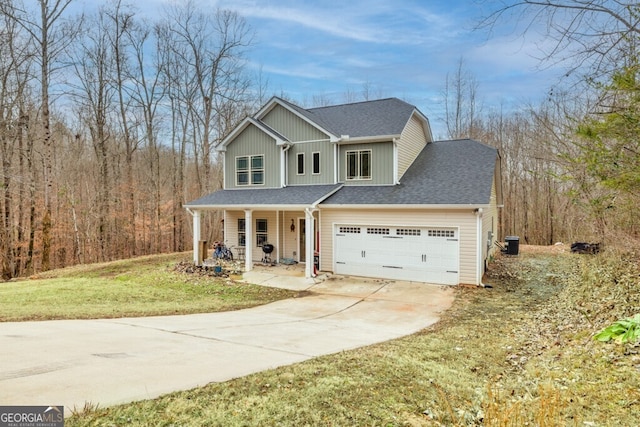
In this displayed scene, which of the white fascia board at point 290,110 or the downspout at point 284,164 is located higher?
the white fascia board at point 290,110

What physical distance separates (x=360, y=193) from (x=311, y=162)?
3012 mm

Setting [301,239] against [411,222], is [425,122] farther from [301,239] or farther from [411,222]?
[301,239]

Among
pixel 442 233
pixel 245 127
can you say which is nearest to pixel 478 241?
pixel 442 233

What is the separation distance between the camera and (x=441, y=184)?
1381 cm

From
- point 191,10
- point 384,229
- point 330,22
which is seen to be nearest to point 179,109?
point 191,10

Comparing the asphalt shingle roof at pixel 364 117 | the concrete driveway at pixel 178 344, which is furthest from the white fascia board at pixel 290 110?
the concrete driveway at pixel 178 344

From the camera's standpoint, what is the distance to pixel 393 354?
19.4ft

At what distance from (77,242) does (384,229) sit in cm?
1988

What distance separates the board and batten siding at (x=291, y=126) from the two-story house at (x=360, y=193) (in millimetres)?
46

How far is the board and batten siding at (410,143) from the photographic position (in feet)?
49.7

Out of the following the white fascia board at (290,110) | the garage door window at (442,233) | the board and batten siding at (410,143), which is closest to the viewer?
the garage door window at (442,233)

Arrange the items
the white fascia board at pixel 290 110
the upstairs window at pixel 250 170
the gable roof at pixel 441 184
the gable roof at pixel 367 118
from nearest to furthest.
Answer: the gable roof at pixel 441 184 → the gable roof at pixel 367 118 → the white fascia board at pixel 290 110 → the upstairs window at pixel 250 170

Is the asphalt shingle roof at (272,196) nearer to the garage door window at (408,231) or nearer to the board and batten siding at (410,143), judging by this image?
the board and batten siding at (410,143)

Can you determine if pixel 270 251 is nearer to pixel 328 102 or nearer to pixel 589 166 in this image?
pixel 589 166
